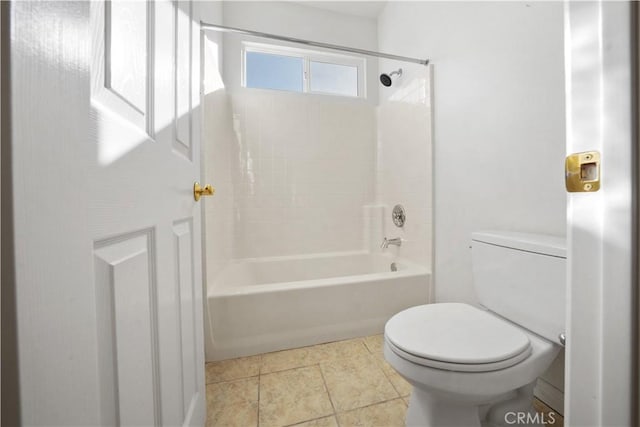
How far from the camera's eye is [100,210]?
36 cm

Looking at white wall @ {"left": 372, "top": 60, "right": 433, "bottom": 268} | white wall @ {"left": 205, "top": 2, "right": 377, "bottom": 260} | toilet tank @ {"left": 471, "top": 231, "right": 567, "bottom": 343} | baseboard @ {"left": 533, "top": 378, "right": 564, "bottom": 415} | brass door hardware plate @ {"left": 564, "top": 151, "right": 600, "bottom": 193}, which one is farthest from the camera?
white wall @ {"left": 205, "top": 2, "right": 377, "bottom": 260}

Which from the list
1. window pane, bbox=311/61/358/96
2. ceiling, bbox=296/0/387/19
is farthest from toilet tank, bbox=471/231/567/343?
ceiling, bbox=296/0/387/19

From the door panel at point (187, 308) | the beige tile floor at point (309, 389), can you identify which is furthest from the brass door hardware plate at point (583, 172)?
the beige tile floor at point (309, 389)

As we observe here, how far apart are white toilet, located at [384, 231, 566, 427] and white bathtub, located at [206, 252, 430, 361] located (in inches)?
23.4

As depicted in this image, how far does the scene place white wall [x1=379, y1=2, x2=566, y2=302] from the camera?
3.40ft

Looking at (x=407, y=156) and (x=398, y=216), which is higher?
(x=407, y=156)

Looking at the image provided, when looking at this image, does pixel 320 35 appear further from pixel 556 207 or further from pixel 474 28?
pixel 556 207

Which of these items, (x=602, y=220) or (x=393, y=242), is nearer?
(x=602, y=220)

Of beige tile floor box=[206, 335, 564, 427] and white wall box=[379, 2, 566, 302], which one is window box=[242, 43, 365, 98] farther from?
beige tile floor box=[206, 335, 564, 427]

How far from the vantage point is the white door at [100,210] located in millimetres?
232

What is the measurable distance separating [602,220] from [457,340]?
0.62m

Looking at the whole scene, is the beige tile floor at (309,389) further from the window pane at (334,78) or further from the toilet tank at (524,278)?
the window pane at (334,78)

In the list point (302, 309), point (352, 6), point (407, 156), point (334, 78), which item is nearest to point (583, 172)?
point (302, 309)

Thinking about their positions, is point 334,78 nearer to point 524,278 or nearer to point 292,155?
point 292,155
